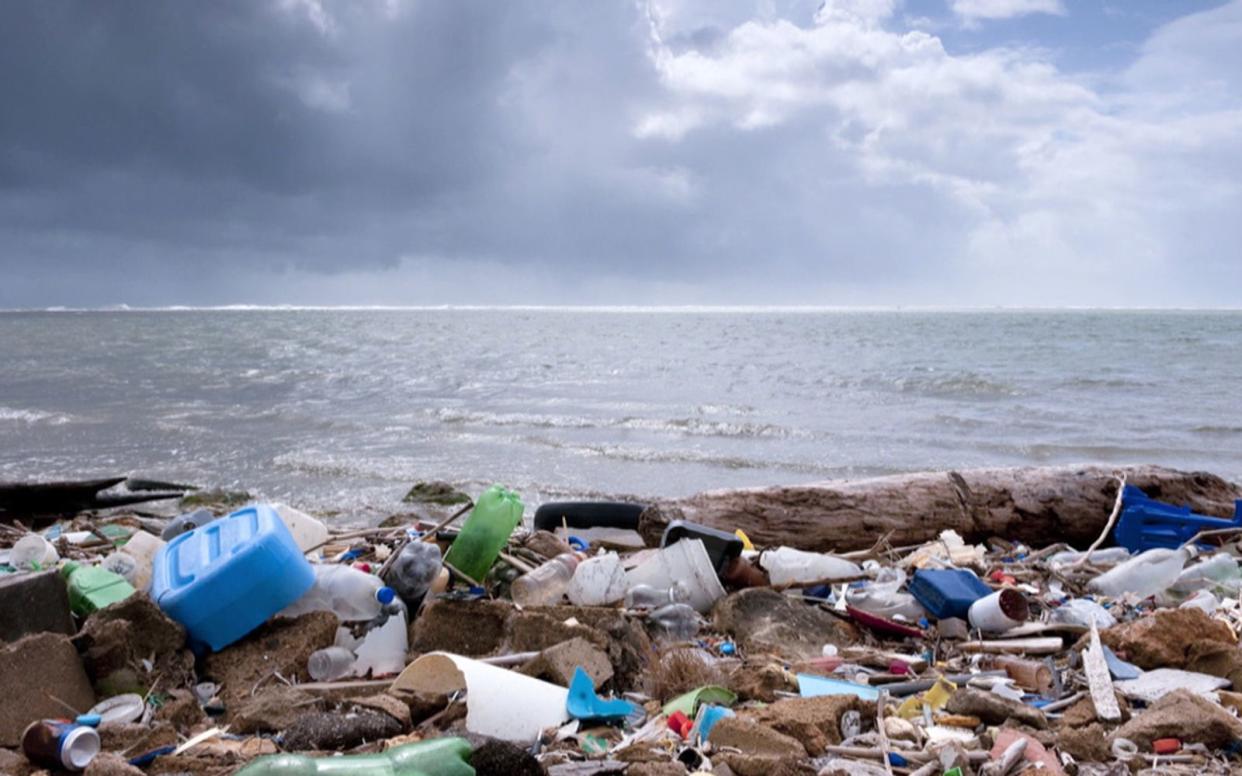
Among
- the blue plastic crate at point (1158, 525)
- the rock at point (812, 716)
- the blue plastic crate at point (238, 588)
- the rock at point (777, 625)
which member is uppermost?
the blue plastic crate at point (238, 588)

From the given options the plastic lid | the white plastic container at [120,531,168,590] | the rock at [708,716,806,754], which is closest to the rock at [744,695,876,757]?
the rock at [708,716,806,754]

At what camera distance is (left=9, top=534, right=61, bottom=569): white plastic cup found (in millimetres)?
4832

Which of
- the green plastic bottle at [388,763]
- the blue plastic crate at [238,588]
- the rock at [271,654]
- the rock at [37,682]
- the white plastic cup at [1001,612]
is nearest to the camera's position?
the green plastic bottle at [388,763]

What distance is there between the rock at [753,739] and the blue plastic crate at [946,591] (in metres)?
1.89

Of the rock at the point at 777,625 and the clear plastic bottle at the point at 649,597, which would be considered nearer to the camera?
the rock at the point at 777,625

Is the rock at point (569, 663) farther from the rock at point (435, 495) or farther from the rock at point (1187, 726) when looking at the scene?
the rock at point (435, 495)

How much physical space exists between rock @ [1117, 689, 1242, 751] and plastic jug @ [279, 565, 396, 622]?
9.42ft

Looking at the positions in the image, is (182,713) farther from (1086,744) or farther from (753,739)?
(1086,744)

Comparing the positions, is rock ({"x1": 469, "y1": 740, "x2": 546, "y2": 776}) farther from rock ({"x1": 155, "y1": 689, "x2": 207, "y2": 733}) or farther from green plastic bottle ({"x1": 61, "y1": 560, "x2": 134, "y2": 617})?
green plastic bottle ({"x1": 61, "y1": 560, "x2": 134, "y2": 617})

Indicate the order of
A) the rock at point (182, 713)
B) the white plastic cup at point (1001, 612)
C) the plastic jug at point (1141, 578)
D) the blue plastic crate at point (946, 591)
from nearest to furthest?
the rock at point (182, 713), the white plastic cup at point (1001, 612), the blue plastic crate at point (946, 591), the plastic jug at point (1141, 578)

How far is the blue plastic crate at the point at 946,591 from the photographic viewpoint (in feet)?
14.4

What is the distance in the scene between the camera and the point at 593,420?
16156mm

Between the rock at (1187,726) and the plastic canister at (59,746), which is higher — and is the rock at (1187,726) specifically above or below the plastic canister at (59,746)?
below

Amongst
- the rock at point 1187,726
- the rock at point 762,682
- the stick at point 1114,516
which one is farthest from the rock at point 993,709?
the stick at point 1114,516
